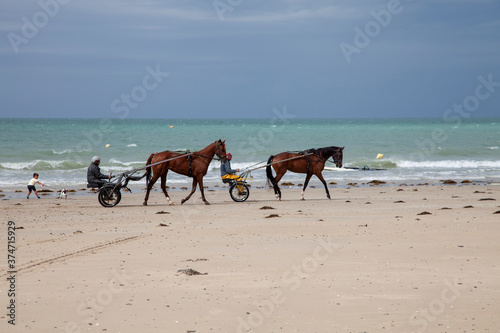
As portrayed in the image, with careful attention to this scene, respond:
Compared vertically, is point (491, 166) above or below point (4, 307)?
above

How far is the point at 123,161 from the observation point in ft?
130

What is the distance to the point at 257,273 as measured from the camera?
7.35 meters

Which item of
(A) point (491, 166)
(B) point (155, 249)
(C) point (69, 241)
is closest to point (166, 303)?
(B) point (155, 249)

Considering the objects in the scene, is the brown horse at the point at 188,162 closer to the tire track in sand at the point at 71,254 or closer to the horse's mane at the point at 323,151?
the horse's mane at the point at 323,151

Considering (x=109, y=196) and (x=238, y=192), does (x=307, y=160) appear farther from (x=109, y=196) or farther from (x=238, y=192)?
(x=109, y=196)

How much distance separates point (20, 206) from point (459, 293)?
13.5 metres

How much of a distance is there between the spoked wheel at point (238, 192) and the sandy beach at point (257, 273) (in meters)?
4.08

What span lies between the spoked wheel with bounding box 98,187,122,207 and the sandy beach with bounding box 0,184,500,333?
2488 millimetres

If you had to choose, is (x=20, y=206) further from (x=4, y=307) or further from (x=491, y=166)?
(x=491, y=166)

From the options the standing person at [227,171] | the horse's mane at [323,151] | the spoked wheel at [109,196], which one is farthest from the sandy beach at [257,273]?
the horse's mane at [323,151]

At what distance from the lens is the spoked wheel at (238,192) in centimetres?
1736

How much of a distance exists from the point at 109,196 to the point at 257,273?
9.46m

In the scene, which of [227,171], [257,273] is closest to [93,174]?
[227,171]

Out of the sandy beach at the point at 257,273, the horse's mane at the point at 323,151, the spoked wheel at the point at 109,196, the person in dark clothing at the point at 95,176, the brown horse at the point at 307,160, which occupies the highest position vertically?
the horse's mane at the point at 323,151
